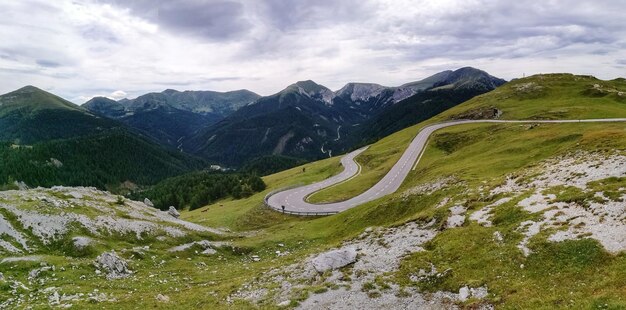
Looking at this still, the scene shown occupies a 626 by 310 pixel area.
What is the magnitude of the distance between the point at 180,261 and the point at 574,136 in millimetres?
66294

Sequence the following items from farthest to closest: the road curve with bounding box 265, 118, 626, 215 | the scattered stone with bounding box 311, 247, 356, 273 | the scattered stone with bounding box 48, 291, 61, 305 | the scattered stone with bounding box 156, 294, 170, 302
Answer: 1. the road curve with bounding box 265, 118, 626, 215
2. the scattered stone with bounding box 311, 247, 356, 273
3. the scattered stone with bounding box 156, 294, 170, 302
4. the scattered stone with bounding box 48, 291, 61, 305

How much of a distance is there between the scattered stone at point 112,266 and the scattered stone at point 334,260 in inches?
801

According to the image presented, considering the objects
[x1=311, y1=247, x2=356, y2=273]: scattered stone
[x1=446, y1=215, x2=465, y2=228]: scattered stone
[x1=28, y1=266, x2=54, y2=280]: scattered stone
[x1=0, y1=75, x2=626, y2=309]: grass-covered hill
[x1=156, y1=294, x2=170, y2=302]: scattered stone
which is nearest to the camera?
[x1=0, y1=75, x2=626, y2=309]: grass-covered hill

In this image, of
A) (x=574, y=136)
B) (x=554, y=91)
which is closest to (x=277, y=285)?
(x=574, y=136)

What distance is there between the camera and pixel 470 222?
33.9 m

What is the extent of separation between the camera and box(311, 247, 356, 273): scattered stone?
31922 millimetres

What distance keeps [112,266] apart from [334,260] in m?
23.6

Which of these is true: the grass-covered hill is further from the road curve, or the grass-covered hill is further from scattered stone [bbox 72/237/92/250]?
the road curve

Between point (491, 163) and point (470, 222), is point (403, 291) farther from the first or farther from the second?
point (491, 163)

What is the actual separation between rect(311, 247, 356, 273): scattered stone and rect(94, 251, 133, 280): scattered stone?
20344mm

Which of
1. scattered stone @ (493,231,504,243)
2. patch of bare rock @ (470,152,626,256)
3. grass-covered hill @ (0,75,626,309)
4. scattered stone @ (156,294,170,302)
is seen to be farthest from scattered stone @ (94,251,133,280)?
patch of bare rock @ (470,152,626,256)

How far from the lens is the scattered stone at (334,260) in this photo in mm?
31922

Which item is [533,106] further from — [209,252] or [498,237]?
[209,252]

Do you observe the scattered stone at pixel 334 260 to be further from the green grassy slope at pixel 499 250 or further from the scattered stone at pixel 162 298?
the scattered stone at pixel 162 298
